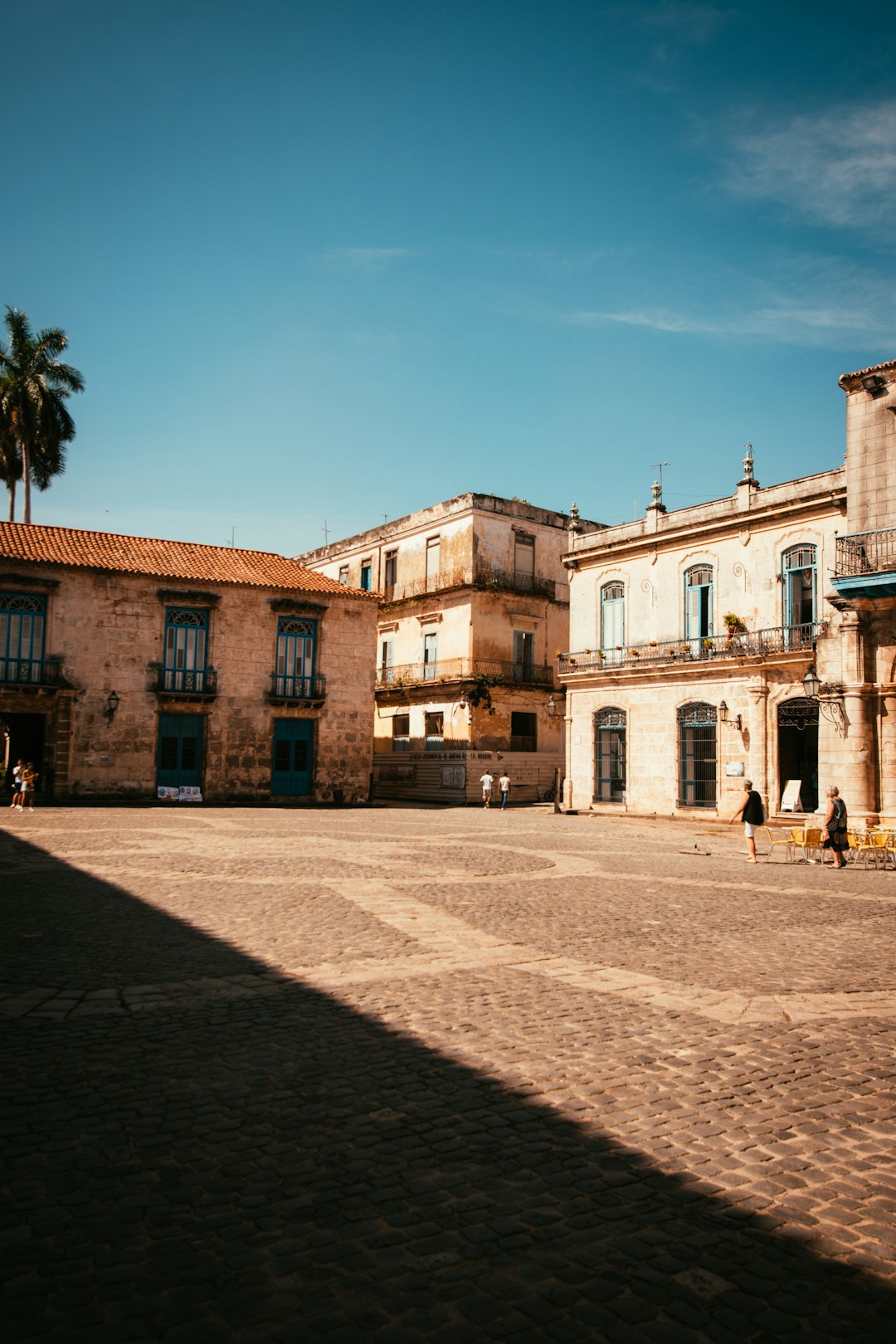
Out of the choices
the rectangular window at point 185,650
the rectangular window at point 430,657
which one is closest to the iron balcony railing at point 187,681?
the rectangular window at point 185,650

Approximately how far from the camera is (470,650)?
38.2 m

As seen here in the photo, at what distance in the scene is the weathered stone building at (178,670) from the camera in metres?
28.8

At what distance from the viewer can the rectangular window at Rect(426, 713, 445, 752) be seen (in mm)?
39250

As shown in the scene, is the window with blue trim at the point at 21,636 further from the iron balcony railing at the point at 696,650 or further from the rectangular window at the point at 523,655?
the rectangular window at the point at 523,655

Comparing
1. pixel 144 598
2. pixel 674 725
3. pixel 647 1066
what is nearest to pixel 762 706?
pixel 674 725

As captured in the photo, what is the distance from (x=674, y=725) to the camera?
2808cm

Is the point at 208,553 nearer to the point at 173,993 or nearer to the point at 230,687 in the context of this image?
the point at 230,687

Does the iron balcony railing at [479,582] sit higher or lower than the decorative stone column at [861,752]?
higher

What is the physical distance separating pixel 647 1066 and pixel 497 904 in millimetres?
5561

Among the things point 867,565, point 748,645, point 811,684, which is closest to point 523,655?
point 748,645

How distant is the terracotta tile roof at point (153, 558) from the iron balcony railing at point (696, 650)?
334 inches

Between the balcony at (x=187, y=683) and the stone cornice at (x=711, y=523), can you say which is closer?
the stone cornice at (x=711, y=523)

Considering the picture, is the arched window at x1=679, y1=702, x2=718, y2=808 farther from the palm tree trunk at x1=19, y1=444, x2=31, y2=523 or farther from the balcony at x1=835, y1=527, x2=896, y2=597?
the palm tree trunk at x1=19, y1=444, x2=31, y2=523

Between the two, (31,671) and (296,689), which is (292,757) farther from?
(31,671)
